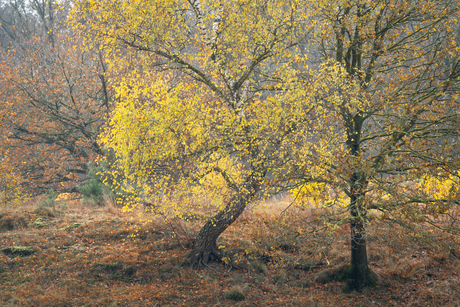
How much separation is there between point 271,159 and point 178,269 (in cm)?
432

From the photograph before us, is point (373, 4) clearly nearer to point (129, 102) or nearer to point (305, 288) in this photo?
point (129, 102)

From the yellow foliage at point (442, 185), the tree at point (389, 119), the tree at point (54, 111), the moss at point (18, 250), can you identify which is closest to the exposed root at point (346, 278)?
the tree at point (389, 119)

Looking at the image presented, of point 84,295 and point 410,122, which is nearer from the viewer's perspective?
point 410,122

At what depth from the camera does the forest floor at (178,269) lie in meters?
7.81

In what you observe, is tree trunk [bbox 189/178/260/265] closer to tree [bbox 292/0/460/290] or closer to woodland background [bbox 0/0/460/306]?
woodland background [bbox 0/0/460/306]

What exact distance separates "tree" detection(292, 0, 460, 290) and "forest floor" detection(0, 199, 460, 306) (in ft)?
3.24

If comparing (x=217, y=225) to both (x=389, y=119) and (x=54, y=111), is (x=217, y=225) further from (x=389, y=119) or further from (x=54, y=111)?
(x=54, y=111)

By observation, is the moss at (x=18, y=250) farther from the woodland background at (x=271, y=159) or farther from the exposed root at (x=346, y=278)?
the exposed root at (x=346, y=278)

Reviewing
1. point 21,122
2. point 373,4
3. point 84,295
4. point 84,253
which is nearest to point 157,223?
point 84,253

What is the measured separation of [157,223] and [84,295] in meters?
4.13

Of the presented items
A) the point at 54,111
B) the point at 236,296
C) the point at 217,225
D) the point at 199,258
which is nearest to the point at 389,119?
the point at 217,225

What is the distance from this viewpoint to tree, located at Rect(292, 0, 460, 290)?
6.06m

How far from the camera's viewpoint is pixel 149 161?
7734 mm

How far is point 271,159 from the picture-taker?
24.8 ft
